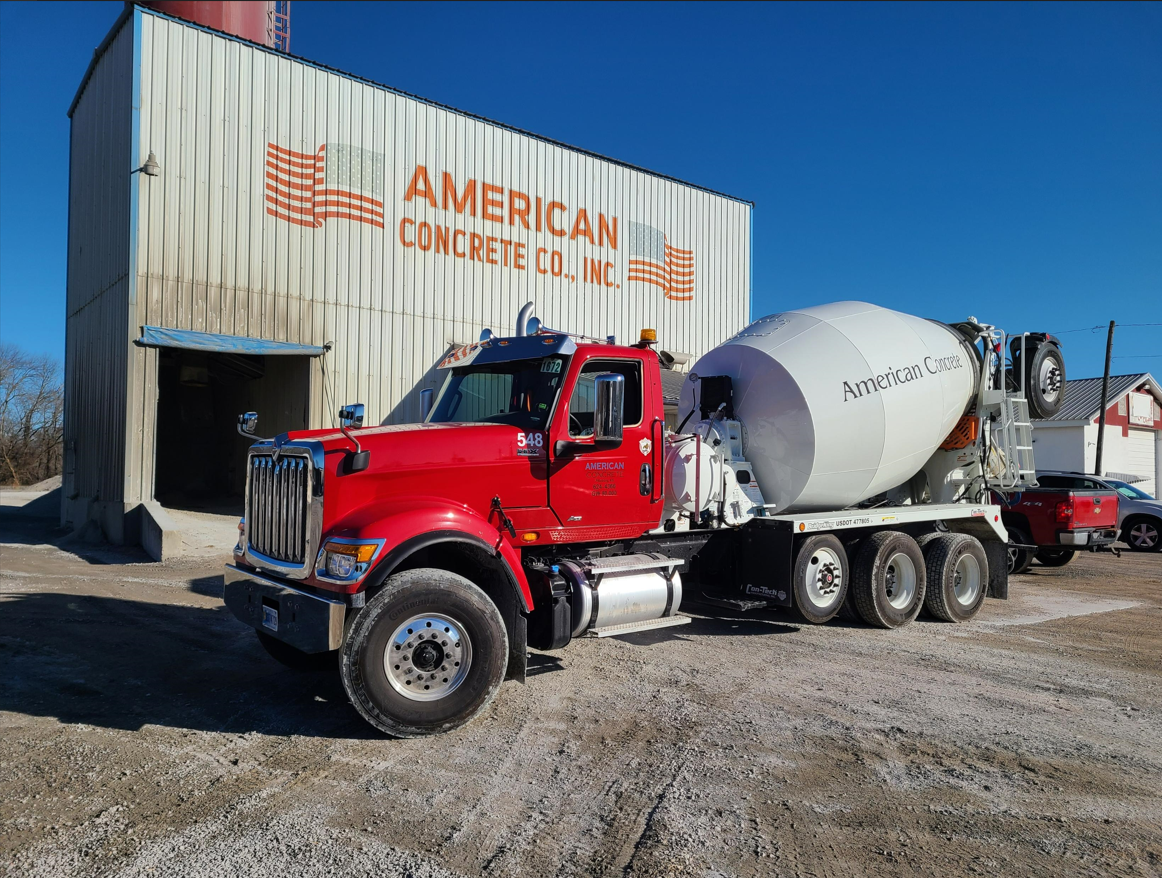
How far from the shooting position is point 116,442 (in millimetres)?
15867

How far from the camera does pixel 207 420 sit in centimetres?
2355

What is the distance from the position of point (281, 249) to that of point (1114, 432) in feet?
112

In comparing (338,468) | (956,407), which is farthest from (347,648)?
(956,407)

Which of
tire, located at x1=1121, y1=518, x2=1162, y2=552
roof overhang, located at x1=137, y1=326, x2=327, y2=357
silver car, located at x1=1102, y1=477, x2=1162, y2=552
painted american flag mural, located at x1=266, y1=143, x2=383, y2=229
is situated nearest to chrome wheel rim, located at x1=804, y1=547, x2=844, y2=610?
roof overhang, located at x1=137, y1=326, x2=327, y2=357

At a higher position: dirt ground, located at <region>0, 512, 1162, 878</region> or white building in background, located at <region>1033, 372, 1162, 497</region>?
white building in background, located at <region>1033, 372, 1162, 497</region>

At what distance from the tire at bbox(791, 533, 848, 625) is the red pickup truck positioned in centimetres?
Answer: 663

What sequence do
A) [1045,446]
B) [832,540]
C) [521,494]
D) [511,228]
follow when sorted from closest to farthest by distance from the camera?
[521,494]
[832,540]
[511,228]
[1045,446]

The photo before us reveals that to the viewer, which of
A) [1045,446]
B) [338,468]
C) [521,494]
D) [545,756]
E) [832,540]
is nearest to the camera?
[545,756]

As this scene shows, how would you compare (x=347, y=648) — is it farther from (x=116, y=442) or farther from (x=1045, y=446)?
(x=1045, y=446)

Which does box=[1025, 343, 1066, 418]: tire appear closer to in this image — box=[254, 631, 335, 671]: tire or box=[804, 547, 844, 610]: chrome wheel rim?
box=[804, 547, 844, 610]: chrome wheel rim

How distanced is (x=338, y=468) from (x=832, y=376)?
5553mm

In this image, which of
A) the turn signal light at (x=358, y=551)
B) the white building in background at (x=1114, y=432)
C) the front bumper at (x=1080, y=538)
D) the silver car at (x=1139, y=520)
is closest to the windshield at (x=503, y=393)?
the turn signal light at (x=358, y=551)

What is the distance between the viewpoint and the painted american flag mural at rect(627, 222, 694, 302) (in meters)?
22.8

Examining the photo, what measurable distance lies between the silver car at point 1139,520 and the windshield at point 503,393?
17102 mm
